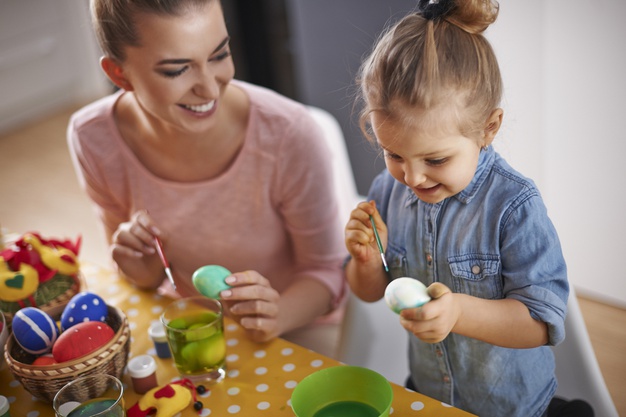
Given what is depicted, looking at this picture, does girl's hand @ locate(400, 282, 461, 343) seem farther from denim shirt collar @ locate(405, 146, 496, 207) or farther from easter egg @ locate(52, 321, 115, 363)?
easter egg @ locate(52, 321, 115, 363)

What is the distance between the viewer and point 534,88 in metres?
1.31

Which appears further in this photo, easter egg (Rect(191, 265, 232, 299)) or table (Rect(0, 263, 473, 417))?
easter egg (Rect(191, 265, 232, 299))

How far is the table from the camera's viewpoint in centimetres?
103

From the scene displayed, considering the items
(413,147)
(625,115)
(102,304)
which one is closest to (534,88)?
(625,115)

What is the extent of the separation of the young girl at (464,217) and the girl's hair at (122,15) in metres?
0.41

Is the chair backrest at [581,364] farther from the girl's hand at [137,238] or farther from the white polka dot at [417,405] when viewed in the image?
the girl's hand at [137,238]

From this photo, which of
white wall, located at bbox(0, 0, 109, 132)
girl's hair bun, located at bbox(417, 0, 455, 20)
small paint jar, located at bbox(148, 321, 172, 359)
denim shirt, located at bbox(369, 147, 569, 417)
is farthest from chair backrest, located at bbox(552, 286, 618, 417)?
white wall, located at bbox(0, 0, 109, 132)

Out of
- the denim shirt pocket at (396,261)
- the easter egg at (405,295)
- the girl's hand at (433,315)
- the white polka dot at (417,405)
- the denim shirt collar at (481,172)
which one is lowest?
the white polka dot at (417,405)

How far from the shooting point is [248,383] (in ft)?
3.63

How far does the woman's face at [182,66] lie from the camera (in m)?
1.27

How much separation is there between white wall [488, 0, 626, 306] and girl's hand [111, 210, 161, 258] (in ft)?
2.17

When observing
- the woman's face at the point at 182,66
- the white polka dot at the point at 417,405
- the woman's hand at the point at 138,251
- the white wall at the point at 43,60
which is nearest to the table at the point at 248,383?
the white polka dot at the point at 417,405

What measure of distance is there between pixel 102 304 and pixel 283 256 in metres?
0.53

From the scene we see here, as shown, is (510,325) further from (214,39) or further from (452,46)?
(214,39)
